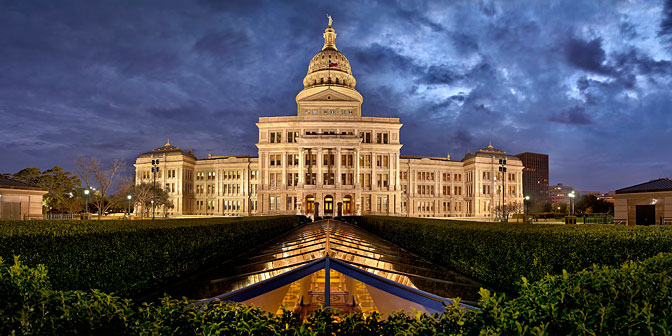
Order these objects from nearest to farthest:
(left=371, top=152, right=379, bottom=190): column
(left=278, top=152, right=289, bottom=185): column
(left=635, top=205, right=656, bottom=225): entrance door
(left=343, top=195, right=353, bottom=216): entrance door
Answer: (left=635, top=205, right=656, bottom=225): entrance door
(left=343, top=195, right=353, bottom=216): entrance door
(left=371, top=152, right=379, bottom=190): column
(left=278, top=152, right=289, bottom=185): column

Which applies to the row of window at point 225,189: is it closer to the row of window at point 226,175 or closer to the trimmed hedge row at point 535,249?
the row of window at point 226,175

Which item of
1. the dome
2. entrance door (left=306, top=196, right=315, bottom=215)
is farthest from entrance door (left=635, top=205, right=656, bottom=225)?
the dome

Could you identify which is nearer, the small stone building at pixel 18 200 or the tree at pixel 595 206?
the small stone building at pixel 18 200

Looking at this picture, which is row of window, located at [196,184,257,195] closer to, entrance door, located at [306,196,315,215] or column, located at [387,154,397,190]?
entrance door, located at [306,196,315,215]

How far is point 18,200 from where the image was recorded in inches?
1355

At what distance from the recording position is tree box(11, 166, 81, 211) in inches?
2945

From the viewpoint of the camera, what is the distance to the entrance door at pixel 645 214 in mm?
32469

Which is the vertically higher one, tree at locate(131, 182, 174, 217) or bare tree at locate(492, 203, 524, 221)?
tree at locate(131, 182, 174, 217)

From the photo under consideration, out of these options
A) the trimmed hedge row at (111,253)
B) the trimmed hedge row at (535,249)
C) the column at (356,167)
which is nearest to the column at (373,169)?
the column at (356,167)

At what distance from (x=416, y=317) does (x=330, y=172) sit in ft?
226

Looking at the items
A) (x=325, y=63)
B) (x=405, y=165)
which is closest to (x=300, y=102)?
(x=325, y=63)

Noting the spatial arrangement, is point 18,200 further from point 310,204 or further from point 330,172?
point 330,172

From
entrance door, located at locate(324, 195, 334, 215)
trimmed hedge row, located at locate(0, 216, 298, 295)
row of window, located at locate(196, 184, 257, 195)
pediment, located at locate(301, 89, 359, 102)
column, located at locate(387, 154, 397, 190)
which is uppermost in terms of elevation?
pediment, located at locate(301, 89, 359, 102)

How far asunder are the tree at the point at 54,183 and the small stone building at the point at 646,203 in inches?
3531
